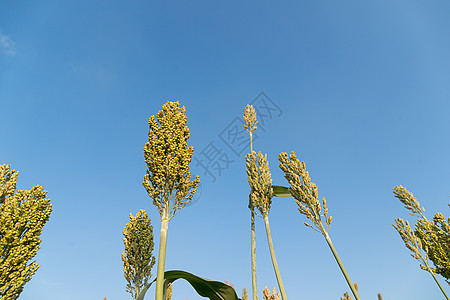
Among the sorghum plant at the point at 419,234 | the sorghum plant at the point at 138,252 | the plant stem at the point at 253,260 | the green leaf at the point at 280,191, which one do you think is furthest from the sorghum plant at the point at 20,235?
the sorghum plant at the point at 419,234

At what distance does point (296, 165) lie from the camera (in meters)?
12.1

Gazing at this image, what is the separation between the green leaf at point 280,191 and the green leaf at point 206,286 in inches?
215

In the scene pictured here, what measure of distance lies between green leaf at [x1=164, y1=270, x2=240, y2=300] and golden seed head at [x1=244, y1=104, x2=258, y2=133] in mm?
8462

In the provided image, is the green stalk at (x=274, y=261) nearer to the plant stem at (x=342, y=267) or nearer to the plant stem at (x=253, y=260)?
the plant stem at (x=253, y=260)

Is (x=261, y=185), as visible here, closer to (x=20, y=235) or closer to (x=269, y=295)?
(x=269, y=295)

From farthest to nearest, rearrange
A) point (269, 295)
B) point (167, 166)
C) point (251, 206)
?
point (251, 206) → point (167, 166) → point (269, 295)

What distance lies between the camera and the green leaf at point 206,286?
30.8ft

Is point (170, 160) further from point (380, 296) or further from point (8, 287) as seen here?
point (380, 296)

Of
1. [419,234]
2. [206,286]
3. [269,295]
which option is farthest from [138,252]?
[419,234]

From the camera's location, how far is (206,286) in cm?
976

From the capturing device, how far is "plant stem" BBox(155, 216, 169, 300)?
305 inches

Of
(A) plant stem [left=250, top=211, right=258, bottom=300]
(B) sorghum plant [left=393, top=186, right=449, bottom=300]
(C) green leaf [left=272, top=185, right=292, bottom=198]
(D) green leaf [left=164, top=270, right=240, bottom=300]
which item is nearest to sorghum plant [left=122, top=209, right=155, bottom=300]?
(D) green leaf [left=164, top=270, right=240, bottom=300]

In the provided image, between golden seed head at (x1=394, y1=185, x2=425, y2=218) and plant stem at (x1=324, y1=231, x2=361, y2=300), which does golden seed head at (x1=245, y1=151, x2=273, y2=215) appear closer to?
plant stem at (x1=324, y1=231, x2=361, y2=300)

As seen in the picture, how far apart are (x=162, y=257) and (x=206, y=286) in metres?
2.67
